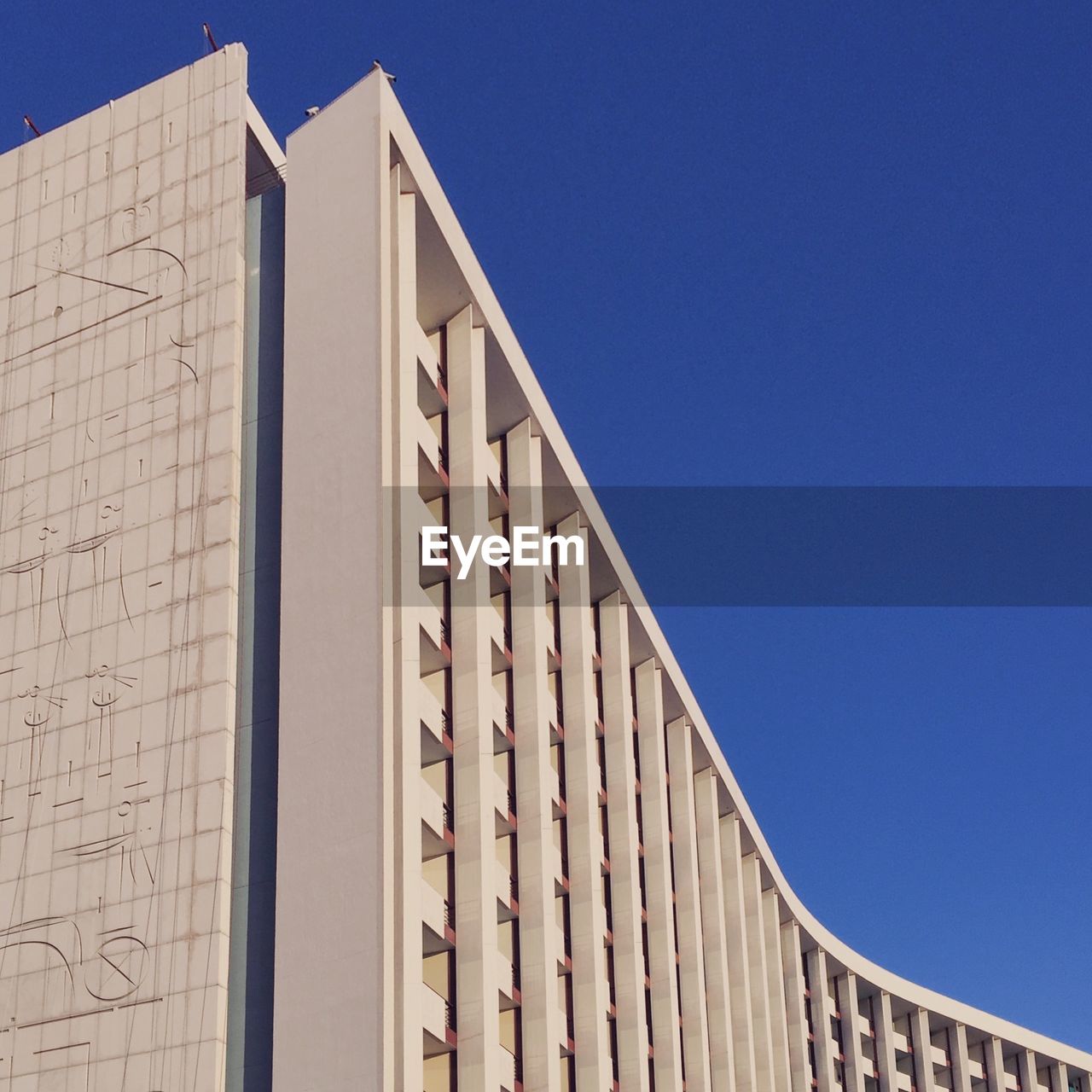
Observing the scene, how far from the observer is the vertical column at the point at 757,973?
71312 mm

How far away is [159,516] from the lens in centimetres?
4316

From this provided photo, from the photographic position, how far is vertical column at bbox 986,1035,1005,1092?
323 ft

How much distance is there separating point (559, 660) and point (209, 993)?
22.0m

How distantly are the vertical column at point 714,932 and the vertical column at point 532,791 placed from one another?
17786mm

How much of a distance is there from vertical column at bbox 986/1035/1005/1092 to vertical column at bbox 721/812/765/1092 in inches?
1195

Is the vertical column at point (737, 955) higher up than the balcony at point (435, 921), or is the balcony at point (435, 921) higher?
the vertical column at point (737, 955)

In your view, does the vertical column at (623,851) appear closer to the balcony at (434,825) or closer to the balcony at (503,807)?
the balcony at (503,807)

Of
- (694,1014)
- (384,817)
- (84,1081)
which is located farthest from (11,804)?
(694,1014)

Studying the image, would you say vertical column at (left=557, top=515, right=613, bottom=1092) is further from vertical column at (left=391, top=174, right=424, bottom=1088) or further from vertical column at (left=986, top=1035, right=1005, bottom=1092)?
vertical column at (left=986, top=1035, right=1005, bottom=1092)

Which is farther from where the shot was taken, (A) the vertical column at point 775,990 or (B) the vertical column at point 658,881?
(A) the vertical column at point 775,990

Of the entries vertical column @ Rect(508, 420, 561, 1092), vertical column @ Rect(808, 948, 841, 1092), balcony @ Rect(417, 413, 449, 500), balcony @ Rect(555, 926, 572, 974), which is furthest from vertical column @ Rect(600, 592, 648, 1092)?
vertical column @ Rect(808, 948, 841, 1092)

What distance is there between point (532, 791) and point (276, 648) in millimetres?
10921

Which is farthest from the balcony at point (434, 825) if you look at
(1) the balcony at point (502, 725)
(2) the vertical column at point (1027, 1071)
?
(2) the vertical column at point (1027, 1071)

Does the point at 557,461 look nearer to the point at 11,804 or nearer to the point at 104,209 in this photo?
the point at 104,209
